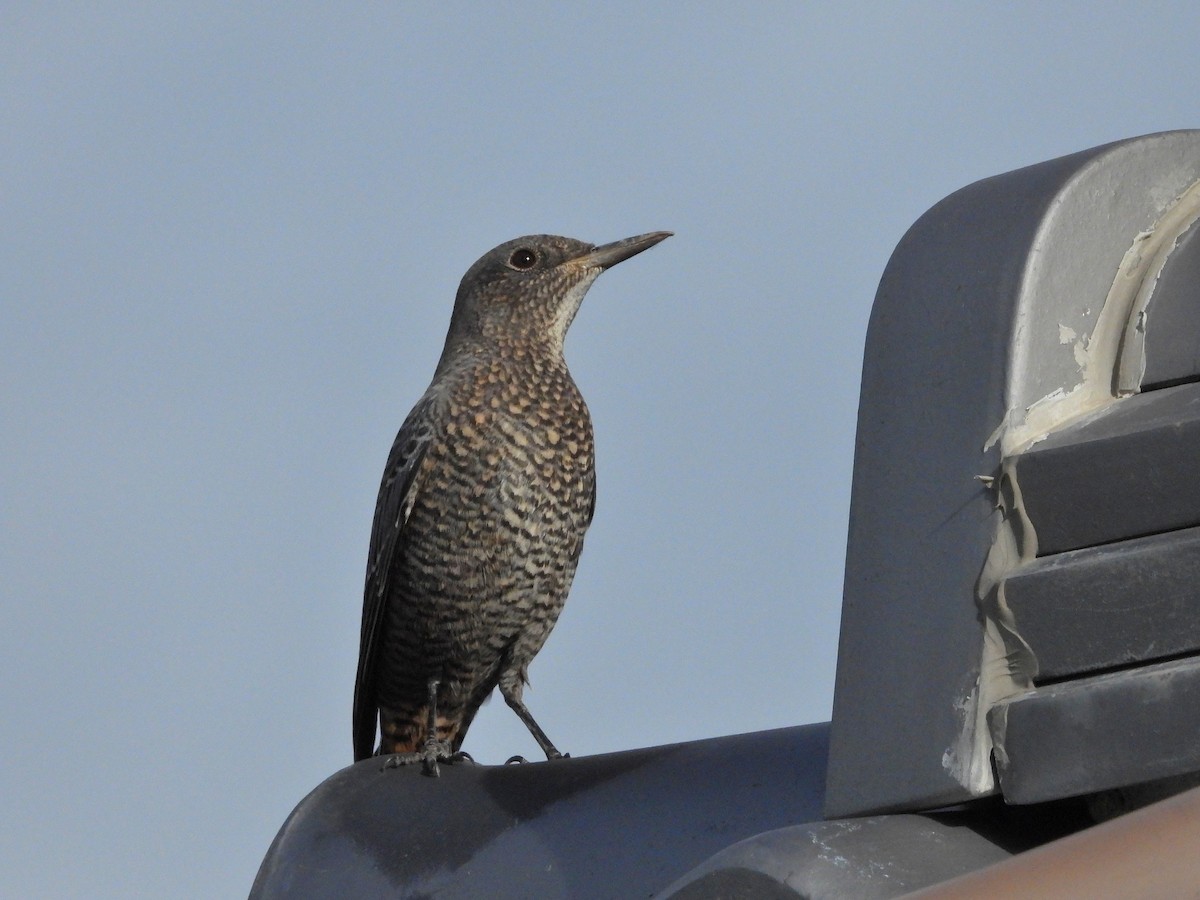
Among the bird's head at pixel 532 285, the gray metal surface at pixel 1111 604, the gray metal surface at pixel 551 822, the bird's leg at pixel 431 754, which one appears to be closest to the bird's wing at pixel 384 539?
the bird's leg at pixel 431 754

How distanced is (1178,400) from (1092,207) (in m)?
0.28

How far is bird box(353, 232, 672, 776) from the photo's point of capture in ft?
17.7

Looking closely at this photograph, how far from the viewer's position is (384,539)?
5.52 meters

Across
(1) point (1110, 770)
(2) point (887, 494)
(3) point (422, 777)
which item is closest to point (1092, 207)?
(2) point (887, 494)

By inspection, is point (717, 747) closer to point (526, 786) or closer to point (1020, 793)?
point (526, 786)

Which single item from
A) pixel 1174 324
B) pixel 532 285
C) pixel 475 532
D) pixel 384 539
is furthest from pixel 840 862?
pixel 532 285

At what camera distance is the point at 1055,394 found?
1.93 m

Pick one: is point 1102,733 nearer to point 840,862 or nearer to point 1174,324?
point 840,862

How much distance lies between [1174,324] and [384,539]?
3810 mm

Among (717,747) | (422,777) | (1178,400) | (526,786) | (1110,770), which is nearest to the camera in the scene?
(1110,770)

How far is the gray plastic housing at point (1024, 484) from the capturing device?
1750 millimetres

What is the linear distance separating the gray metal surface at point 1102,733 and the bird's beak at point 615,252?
14.0ft

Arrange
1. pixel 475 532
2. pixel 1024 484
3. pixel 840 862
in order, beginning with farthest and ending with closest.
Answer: pixel 475 532 < pixel 1024 484 < pixel 840 862

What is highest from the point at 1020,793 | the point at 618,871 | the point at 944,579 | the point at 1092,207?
the point at 1092,207
